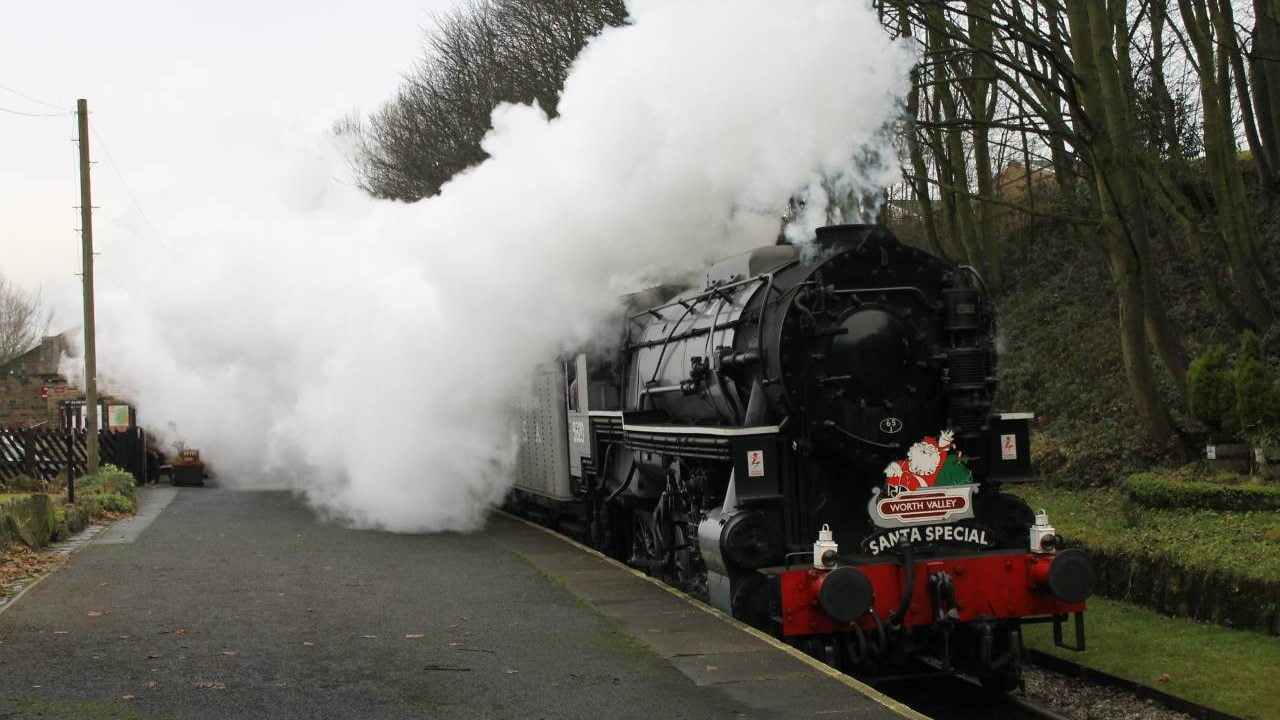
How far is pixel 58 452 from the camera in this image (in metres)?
22.9

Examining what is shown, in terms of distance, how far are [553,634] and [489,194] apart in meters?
6.13

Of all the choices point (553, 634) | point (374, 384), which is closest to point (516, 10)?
point (374, 384)

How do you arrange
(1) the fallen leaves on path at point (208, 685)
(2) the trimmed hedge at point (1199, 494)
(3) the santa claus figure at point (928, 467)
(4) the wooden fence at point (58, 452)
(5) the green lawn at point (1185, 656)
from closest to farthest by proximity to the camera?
(1) the fallen leaves on path at point (208, 685)
(5) the green lawn at point (1185, 656)
(3) the santa claus figure at point (928, 467)
(2) the trimmed hedge at point (1199, 494)
(4) the wooden fence at point (58, 452)

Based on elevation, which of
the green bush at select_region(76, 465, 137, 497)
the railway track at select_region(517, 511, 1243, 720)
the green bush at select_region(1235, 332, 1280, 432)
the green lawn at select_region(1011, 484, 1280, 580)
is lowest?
the railway track at select_region(517, 511, 1243, 720)

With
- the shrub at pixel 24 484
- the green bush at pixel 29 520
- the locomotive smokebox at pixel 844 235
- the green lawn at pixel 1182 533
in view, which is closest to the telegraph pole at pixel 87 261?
the shrub at pixel 24 484

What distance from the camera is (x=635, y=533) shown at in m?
12.0

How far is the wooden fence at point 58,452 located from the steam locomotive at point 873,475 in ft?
38.6

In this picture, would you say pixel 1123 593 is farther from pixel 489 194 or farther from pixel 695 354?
pixel 489 194

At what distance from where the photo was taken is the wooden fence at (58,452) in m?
19.6

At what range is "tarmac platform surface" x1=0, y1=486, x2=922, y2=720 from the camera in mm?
6465

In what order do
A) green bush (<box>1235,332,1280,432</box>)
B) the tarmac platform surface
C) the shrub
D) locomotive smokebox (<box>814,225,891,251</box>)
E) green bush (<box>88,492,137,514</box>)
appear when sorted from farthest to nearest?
the shrub → green bush (<box>88,492,137,514</box>) → green bush (<box>1235,332,1280,432</box>) → locomotive smokebox (<box>814,225,891,251</box>) → the tarmac platform surface

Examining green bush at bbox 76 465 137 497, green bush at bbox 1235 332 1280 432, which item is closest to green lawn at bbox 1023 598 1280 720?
green bush at bbox 1235 332 1280 432

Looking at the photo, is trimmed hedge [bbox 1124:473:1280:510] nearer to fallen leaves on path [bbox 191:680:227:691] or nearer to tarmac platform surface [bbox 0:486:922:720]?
tarmac platform surface [bbox 0:486:922:720]

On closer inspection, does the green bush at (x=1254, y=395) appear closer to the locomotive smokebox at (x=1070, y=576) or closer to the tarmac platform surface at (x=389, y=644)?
the locomotive smokebox at (x=1070, y=576)
